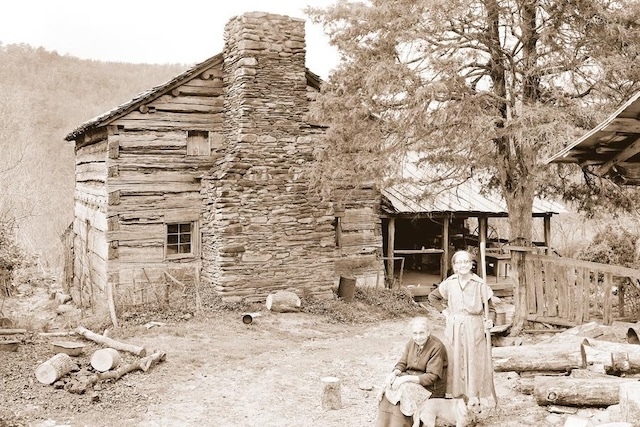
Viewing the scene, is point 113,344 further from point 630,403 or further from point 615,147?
point 615,147

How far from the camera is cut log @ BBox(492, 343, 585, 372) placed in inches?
298

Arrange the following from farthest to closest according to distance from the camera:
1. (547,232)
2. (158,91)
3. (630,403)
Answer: (547,232)
(158,91)
(630,403)

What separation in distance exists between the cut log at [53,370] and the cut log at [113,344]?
1311 millimetres

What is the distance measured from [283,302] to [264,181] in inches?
122

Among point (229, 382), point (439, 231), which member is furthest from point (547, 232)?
point (229, 382)

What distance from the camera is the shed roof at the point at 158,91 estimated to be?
15.3 metres

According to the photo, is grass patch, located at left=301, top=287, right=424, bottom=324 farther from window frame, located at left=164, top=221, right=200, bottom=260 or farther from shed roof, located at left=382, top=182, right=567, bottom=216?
window frame, located at left=164, top=221, right=200, bottom=260

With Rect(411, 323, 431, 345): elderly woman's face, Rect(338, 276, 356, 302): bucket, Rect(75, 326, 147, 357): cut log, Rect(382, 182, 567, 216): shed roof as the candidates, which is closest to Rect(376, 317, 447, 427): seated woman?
Rect(411, 323, 431, 345): elderly woman's face

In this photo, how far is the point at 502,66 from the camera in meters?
12.4

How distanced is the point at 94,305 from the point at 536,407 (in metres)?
12.9

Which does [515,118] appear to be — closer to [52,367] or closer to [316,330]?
[316,330]

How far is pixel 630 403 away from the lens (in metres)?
5.33

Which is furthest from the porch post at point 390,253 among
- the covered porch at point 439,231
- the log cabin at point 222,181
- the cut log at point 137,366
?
the cut log at point 137,366

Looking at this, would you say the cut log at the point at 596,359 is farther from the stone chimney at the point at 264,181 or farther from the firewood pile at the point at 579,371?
the stone chimney at the point at 264,181
